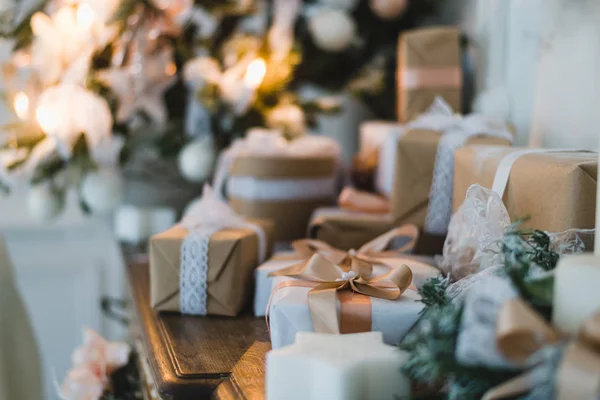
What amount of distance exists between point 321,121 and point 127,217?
27.4 inches

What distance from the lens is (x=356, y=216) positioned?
1165 millimetres

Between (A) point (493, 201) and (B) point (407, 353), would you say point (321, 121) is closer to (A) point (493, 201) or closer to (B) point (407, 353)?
(A) point (493, 201)

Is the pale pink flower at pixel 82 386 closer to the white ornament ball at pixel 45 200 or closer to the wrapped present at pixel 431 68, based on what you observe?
the white ornament ball at pixel 45 200

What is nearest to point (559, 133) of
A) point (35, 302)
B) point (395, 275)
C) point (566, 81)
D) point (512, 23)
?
point (566, 81)

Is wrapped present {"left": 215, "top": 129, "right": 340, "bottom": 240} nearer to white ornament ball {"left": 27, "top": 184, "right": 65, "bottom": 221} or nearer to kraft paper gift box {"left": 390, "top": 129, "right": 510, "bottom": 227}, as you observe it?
kraft paper gift box {"left": 390, "top": 129, "right": 510, "bottom": 227}

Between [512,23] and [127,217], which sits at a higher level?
[512,23]

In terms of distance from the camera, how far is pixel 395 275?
29.4 inches

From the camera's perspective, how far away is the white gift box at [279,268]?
0.85 meters

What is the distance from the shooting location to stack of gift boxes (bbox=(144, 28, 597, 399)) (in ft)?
2.31

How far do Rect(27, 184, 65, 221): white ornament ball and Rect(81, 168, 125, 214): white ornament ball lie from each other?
0.23ft

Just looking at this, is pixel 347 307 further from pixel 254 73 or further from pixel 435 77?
pixel 254 73

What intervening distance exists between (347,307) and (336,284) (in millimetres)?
47

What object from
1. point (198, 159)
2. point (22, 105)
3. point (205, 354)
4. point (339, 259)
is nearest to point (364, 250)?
point (339, 259)

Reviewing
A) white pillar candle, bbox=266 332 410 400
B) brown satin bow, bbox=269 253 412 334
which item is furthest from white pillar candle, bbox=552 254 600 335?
brown satin bow, bbox=269 253 412 334
